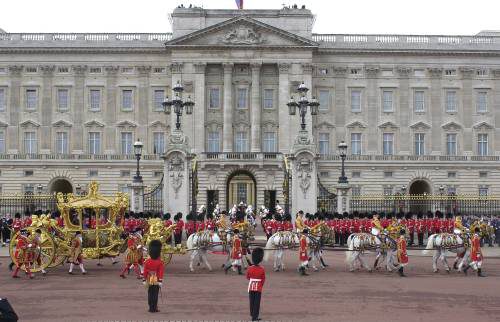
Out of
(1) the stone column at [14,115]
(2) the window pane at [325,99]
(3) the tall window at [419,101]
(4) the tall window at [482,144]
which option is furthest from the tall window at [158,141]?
(4) the tall window at [482,144]

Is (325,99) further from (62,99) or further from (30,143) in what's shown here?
(30,143)

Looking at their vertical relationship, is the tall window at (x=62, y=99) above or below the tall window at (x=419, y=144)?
above

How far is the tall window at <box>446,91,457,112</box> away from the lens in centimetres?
6312

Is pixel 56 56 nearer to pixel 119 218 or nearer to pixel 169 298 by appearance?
pixel 119 218

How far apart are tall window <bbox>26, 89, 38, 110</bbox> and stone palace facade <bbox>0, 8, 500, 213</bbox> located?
0.12 metres

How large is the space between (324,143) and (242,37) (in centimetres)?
1186

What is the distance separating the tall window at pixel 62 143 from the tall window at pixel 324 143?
22582mm

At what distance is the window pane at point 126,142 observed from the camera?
62.6m

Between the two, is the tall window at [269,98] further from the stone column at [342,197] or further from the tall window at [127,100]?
the stone column at [342,197]

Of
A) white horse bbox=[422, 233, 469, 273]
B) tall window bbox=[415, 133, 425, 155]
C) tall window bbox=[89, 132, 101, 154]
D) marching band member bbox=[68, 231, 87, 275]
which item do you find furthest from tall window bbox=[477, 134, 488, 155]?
marching band member bbox=[68, 231, 87, 275]

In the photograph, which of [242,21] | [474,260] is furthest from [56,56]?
[474,260]

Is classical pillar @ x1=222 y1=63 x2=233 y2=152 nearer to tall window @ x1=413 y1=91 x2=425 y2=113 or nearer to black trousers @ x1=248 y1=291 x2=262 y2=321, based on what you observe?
tall window @ x1=413 y1=91 x2=425 y2=113

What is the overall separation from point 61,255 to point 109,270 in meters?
1.76

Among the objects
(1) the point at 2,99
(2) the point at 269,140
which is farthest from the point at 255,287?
(1) the point at 2,99
